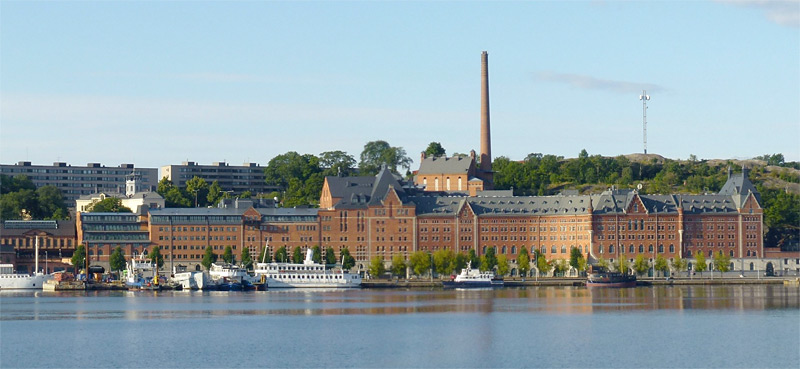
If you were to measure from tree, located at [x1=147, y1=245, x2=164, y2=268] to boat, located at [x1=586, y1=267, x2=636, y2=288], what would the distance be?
54.3m

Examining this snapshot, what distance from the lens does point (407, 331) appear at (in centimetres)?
9712

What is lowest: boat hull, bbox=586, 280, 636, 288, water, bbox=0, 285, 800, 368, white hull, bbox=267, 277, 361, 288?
water, bbox=0, 285, 800, 368

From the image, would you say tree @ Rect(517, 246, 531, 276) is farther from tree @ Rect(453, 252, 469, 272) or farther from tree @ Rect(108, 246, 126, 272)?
tree @ Rect(108, 246, 126, 272)

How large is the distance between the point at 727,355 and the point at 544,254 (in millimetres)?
115944

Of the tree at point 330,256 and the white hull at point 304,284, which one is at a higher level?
the tree at point 330,256

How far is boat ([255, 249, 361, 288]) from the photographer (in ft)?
549

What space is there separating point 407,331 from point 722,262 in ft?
330

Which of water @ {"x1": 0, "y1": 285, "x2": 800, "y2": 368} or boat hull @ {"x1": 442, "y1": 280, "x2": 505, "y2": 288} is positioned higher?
boat hull @ {"x1": 442, "y1": 280, "x2": 505, "y2": 288}

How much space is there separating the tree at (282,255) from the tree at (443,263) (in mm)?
19848

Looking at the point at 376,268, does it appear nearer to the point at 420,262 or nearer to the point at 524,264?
the point at 420,262

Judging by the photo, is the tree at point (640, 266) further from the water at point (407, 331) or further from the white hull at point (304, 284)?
the water at point (407, 331)

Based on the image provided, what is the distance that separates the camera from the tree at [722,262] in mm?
188500

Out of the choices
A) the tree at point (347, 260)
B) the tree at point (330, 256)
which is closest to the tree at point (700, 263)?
the tree at point (347, 260)

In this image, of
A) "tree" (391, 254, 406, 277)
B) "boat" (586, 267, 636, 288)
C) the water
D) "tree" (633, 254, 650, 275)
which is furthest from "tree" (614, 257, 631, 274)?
the water
